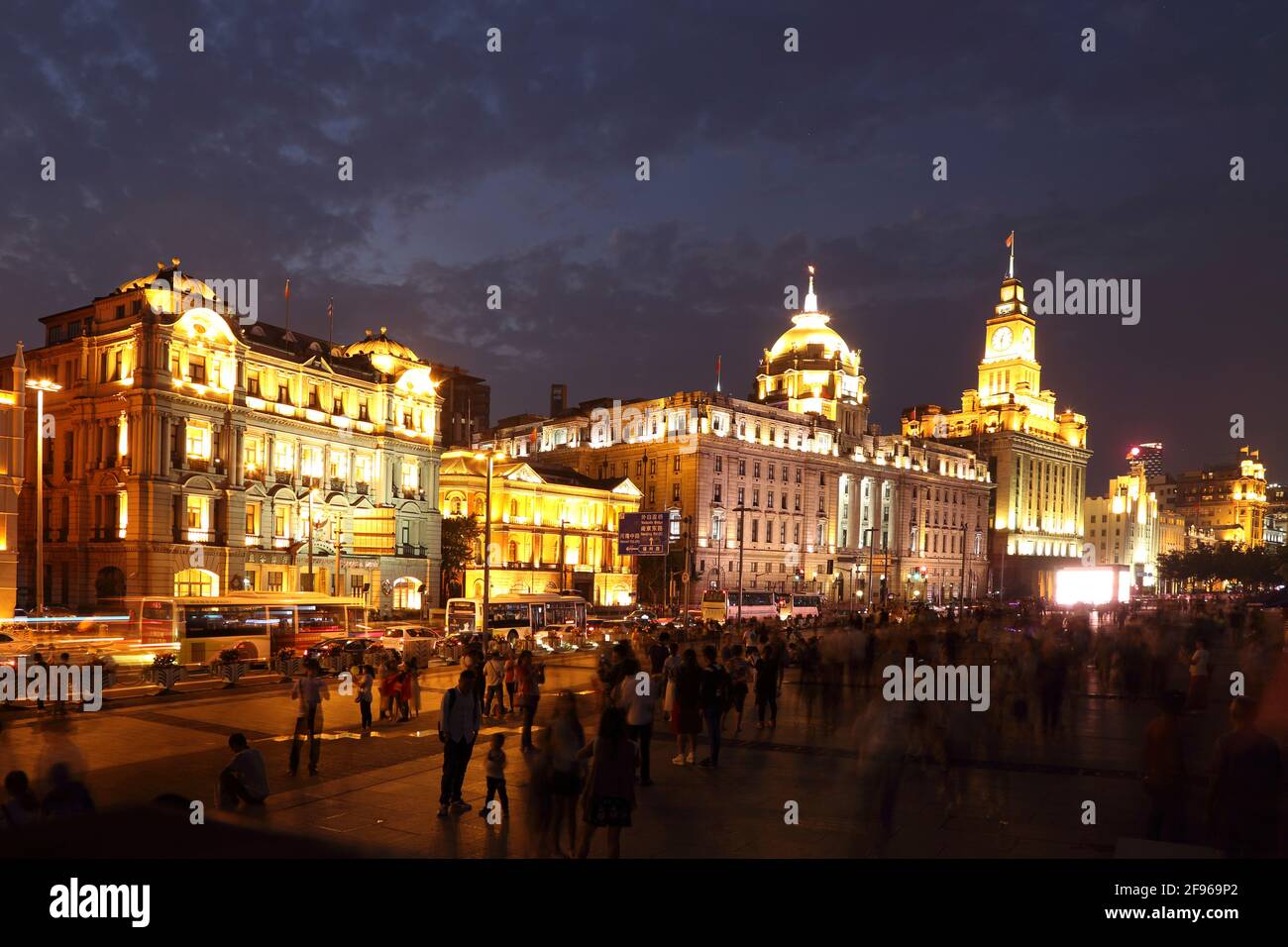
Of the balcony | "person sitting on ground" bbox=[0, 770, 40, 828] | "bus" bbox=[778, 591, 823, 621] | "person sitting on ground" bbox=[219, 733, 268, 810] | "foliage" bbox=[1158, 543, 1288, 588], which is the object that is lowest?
"bus" bbox=[778, 591, 823, 621]

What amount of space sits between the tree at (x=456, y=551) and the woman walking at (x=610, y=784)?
6546 cm

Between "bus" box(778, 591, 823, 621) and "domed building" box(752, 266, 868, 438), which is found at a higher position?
"domed building" box(752, 266, 868, 438)

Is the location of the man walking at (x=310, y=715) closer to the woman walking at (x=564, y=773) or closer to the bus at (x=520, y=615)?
the woman walking at (x=564, y=773)

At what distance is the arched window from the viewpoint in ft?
182

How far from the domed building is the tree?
2100 inches

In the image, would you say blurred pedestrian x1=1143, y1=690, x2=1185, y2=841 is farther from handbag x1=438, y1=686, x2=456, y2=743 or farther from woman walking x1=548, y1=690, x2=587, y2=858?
handbag x1=438, y1=686, x2=456, y2=743

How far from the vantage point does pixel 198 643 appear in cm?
3369

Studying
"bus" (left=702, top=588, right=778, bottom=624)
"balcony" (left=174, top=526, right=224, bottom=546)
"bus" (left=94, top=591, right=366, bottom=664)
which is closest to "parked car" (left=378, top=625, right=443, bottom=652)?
"bus" (left=94, top=591, right=366, bottom=664)

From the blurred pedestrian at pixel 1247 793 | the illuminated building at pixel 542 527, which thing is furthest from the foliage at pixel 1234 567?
the blurred pedestrian at pixel 1247 793

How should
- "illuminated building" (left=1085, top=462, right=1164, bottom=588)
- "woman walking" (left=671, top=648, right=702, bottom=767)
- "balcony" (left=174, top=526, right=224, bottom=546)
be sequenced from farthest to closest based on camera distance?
1. "illuminated building" (left=1085, top=462, right=1164, bottom=588)
2. "balcony" (left=174, top=526, right=224, bottom=546)
3. "woman walking" (left=671, top=648, right=702, bottom=767)

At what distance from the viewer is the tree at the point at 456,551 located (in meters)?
74.1

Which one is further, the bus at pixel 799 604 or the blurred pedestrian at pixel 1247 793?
the bus at pixel 799 604

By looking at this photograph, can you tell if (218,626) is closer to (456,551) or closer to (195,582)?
(195,582)
